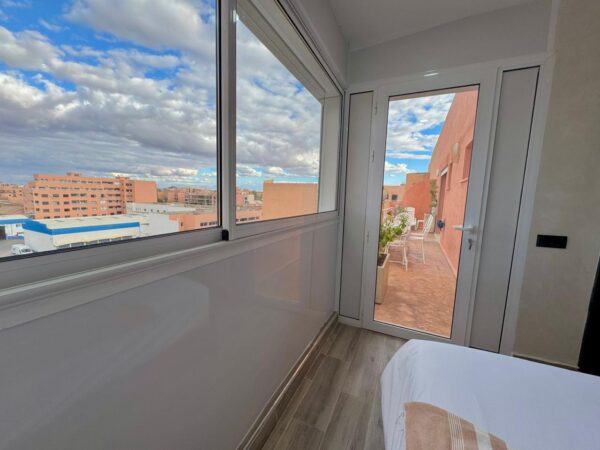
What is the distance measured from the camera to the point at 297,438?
4.50ft

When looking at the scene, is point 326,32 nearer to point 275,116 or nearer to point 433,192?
point 275,116

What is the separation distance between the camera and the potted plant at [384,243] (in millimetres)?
2449

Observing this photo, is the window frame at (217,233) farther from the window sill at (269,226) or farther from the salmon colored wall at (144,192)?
the salmon colored wall at (144,192)

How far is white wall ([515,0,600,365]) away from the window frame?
1.78 m

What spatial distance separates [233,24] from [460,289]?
2345 millimetres

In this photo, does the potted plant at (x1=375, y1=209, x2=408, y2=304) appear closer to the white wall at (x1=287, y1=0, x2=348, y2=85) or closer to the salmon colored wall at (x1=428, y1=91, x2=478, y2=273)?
the salmon colored wall at (x1=428, y1=91, x2=478, y2=273)

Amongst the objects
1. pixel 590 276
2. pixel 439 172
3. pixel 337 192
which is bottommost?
pixel 590 276

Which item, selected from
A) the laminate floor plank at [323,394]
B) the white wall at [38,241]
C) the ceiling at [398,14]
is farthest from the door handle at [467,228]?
the white wall at [38,241]

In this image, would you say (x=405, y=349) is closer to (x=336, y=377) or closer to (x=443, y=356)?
(x=443, y=356)

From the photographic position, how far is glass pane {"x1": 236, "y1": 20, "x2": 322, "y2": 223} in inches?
45.3

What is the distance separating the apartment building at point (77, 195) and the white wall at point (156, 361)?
0.20m

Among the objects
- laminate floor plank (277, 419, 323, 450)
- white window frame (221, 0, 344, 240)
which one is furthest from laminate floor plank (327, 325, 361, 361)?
white window frame (221, 0, 344, 240)

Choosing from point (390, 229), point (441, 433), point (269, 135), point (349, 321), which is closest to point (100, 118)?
point (269, 135)

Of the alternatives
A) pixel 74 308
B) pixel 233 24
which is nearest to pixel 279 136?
pixel 233 24
